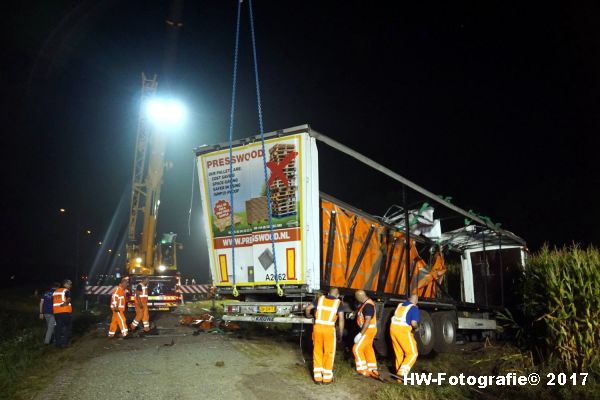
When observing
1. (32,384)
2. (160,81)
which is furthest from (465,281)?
(160,81)

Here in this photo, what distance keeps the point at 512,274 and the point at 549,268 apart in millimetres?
4941

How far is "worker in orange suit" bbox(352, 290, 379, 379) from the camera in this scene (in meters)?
6.76

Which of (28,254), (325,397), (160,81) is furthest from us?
(28,254)

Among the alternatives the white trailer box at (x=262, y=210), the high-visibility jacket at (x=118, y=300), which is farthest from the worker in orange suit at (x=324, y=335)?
the high-visibility jacket at (x=118, y=300)

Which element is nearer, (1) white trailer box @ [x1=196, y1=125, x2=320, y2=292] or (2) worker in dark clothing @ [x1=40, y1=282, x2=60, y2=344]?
(1) white trailer box @ [x1=196, y1=125, x2=320, y2=292]

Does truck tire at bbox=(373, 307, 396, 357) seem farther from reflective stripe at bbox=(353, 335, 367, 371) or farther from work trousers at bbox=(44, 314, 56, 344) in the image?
work trousers at bbox=(44, 314, 56, 344)

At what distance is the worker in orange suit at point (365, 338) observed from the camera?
676 centimetres

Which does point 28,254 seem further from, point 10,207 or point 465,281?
→ point 465,281

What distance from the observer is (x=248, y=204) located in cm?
709

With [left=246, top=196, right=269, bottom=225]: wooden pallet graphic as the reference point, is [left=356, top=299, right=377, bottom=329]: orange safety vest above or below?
below

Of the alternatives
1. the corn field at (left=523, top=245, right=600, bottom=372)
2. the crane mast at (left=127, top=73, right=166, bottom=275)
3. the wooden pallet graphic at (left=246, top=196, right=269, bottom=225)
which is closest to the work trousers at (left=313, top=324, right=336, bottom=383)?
the wooden pallet graphic at (left=246, top=196, right=269, bottom=225)

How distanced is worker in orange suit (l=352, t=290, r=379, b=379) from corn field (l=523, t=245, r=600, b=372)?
9.89 feet

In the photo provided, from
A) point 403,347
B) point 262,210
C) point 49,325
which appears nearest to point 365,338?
point 403,347

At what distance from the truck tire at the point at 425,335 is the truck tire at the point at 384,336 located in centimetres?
84
